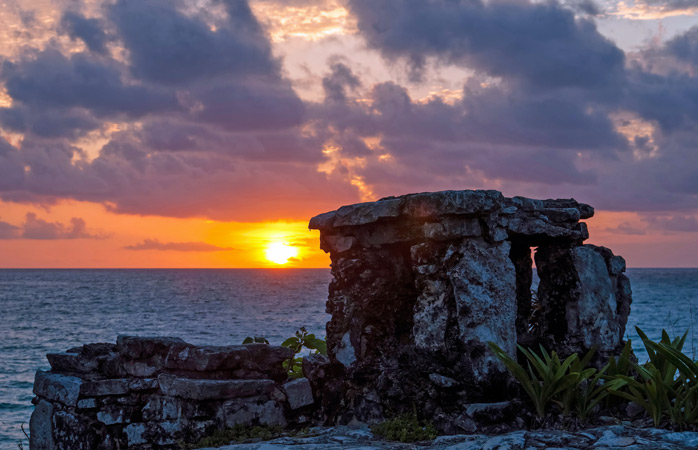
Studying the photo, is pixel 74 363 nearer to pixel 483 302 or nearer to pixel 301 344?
pixel 301 344

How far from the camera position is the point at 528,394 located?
8.66 m

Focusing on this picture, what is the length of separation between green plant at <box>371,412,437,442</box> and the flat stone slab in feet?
5.93

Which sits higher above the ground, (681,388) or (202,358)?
(202,358)

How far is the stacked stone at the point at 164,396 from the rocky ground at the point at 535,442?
44.6 inches

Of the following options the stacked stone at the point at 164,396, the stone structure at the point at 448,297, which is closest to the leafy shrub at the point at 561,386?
the stone structure at the point at 448,297

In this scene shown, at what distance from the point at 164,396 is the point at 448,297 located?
13.2 feet

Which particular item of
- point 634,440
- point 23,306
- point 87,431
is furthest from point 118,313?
point 634,440

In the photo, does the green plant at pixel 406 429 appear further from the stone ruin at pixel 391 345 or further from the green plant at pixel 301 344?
the green plant at pixel 301 344

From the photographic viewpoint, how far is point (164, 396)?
9.55 metres

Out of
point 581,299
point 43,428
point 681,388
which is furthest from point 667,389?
point 43,428

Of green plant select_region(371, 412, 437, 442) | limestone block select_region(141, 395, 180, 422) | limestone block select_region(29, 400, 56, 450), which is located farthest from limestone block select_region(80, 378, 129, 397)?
green plant select_region(371, 412, 437, 442)

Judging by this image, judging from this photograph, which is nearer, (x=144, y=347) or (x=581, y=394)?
(x=581, y=394)

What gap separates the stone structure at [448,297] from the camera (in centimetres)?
877

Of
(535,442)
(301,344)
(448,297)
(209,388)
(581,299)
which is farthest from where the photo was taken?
(301,344)
